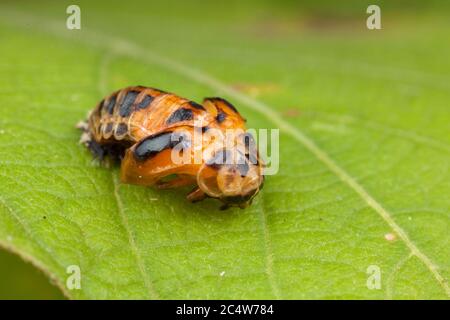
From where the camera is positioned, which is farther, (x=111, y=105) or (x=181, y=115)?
(x=111, y=105)

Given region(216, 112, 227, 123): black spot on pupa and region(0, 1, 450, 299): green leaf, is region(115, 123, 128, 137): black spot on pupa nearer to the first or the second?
region(0, 1, 450, 299): green leaf

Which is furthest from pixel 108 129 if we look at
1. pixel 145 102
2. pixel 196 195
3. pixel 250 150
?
pixel 250 150

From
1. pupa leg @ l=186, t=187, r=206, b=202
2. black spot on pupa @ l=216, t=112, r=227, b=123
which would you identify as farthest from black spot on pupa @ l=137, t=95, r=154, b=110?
pupa leg @ l=186, t=187, r=206, b=202

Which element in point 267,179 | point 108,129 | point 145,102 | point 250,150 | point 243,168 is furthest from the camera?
point 267,179

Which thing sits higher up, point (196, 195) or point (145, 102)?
point (145, 102)

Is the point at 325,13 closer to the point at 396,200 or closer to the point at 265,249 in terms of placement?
the point at 396,200

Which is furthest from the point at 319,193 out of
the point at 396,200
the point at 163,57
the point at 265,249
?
the point at 163,57

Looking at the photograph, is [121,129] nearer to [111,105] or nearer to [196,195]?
[111,105]

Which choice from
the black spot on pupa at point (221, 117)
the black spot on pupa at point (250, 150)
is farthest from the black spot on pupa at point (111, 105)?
the black spot on pupa at point (250, 150)
